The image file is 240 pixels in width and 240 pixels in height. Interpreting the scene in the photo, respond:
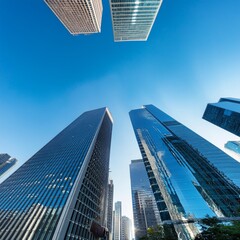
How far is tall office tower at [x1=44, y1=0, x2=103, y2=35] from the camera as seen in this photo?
10175 centimetres

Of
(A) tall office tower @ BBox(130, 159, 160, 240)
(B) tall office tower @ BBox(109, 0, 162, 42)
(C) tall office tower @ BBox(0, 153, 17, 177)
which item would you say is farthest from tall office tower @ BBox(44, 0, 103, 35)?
(A) tall office tower @ BBox(130, 159, 160, 240)

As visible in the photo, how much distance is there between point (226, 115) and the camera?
10262 cm

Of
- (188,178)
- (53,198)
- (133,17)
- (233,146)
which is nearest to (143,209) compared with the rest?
(188,178)

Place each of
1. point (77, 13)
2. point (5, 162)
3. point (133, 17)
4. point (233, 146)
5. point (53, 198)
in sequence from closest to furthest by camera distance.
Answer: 1. point (53, 198)
2. point (133, 17)
3. point (77, 13)
4. point (233, 146)
5. point (5, 162)

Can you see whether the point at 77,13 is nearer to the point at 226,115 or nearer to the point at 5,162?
the point at 226,115

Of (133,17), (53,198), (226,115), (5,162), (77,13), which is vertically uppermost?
(77,13)

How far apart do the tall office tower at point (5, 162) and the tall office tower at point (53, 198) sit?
109m

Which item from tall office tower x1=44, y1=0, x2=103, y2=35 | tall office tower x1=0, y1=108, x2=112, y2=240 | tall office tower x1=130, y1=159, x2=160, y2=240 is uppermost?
tall office tower x1=44, y1=0, x2=103, y2=35

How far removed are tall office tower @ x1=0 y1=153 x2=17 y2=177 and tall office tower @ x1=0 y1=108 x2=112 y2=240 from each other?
109 m

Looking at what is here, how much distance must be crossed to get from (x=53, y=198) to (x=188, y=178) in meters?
52.1

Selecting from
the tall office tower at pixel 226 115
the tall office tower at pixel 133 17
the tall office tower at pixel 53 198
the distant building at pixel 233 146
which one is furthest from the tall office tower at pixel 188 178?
the distant building at pixel 233 146

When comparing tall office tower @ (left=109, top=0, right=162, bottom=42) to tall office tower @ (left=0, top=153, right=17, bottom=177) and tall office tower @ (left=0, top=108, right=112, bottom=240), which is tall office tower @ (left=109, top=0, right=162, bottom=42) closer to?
tall office tower @ (left=0, top=108, right=112, bottom=240)

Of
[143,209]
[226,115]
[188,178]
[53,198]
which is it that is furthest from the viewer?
[143,209]

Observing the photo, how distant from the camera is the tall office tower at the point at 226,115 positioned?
317ft
